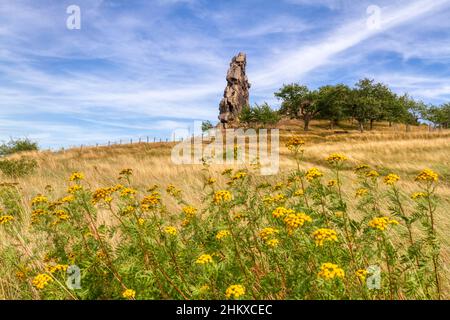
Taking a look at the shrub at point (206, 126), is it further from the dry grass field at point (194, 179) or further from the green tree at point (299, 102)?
the dry grass field at point (194, 179)

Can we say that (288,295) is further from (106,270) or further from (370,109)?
(370,109)

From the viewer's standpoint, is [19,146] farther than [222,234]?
Yes

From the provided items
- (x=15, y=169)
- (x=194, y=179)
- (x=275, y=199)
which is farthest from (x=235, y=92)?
(x=275, y=199)

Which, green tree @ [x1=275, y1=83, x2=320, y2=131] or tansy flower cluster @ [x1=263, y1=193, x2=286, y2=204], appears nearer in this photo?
tansy flower cluster @ [x1=263, y1=193, x2=286, y2=204]

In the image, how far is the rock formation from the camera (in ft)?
362

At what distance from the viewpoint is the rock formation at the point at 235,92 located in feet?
362

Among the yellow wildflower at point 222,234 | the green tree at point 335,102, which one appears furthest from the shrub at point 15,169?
the green tree at point 335,102

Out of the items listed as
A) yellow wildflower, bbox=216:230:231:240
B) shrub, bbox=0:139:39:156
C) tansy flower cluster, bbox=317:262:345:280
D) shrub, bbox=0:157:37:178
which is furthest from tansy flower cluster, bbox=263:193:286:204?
shrub, bbox=0:139:39:156

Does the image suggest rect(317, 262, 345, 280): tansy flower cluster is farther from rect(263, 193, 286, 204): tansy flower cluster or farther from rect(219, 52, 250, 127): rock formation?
rect(219, 52, 250, 127): rock formation

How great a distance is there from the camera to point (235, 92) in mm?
113500

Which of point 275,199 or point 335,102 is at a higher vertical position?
point 335,102

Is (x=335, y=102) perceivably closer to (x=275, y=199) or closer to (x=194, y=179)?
(x=194, y=179)
